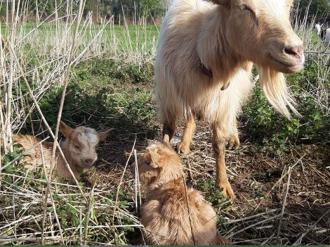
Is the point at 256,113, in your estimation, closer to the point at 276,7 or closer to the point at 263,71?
the point at 263,71

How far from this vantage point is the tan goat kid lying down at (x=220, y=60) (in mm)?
3326

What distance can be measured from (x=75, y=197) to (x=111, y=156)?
5.46 ft

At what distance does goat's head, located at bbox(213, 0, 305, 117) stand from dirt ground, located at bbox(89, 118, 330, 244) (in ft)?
2.14

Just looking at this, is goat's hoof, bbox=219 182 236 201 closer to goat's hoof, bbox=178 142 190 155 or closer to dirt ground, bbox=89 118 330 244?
dirt ground, bbox=89 118 330 244

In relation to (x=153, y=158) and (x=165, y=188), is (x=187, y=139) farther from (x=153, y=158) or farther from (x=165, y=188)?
(x=165, y=188)

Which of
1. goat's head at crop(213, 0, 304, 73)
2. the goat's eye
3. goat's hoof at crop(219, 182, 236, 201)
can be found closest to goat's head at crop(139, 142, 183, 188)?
goat's hoof at crop(219, 182, 236, 201)

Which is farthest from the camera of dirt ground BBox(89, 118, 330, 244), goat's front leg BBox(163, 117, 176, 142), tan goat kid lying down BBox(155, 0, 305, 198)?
goat's front leg BBox(163, 117, 176, 142)

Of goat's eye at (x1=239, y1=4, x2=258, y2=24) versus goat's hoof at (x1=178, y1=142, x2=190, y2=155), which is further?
goat's hoof at (x1=178, y1=142, x2=190, y2=155)

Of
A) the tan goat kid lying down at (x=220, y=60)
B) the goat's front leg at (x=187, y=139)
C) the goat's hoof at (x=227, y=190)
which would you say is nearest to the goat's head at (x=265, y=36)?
the tan goat kid lying down at (x=220, y=60)

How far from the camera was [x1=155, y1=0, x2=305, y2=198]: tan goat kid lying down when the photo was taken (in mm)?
3326

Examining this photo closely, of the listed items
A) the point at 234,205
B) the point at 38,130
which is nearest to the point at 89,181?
the point at 38,130

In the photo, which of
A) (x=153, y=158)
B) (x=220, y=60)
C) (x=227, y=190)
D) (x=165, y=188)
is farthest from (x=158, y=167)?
(x=220, y=60)

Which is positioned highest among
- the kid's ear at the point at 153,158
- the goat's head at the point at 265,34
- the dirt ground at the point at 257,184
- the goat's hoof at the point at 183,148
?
the goat's head at the point at 265,34

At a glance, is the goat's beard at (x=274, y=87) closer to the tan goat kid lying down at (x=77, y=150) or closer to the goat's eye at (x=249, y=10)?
the goat's eye at (x=249, y=10)
